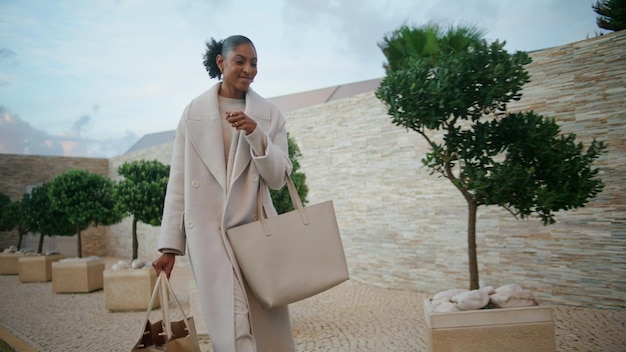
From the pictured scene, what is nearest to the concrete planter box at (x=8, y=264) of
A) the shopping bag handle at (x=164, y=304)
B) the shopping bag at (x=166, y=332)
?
the shopping bag at (x=166, y=332)

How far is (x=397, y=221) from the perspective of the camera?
26.3ft

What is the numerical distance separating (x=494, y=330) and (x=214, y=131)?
2.14 m

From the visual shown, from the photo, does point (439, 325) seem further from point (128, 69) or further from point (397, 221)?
point (128, 69)

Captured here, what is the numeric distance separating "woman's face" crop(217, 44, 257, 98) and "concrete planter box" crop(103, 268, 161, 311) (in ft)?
19.4

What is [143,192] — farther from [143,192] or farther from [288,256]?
[288,256]

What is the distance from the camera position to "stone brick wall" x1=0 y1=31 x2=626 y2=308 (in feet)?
18.2

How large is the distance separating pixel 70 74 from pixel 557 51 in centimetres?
1002

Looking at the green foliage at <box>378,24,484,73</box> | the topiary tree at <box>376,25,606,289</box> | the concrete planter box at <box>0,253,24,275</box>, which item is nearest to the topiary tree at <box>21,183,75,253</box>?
the concrete planter box at <box>0,253,24,275</box>

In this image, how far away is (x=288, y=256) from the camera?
1792mm

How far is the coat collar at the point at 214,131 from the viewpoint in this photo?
6.50 ft

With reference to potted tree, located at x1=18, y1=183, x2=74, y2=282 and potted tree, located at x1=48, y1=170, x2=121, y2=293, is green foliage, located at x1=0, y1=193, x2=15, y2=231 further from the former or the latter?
potted tree, located at x1=48, y1=170, x2=121, y2=293

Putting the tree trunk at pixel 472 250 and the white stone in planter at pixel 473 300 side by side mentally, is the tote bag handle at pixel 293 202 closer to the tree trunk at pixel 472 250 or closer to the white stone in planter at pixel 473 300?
the white stone in planter at pixel 473 300

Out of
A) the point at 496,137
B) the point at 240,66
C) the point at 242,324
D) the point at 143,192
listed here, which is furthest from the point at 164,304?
the point at 143,192

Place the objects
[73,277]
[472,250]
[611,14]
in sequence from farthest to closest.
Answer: [73,277]
[611,14]
[472,250]
